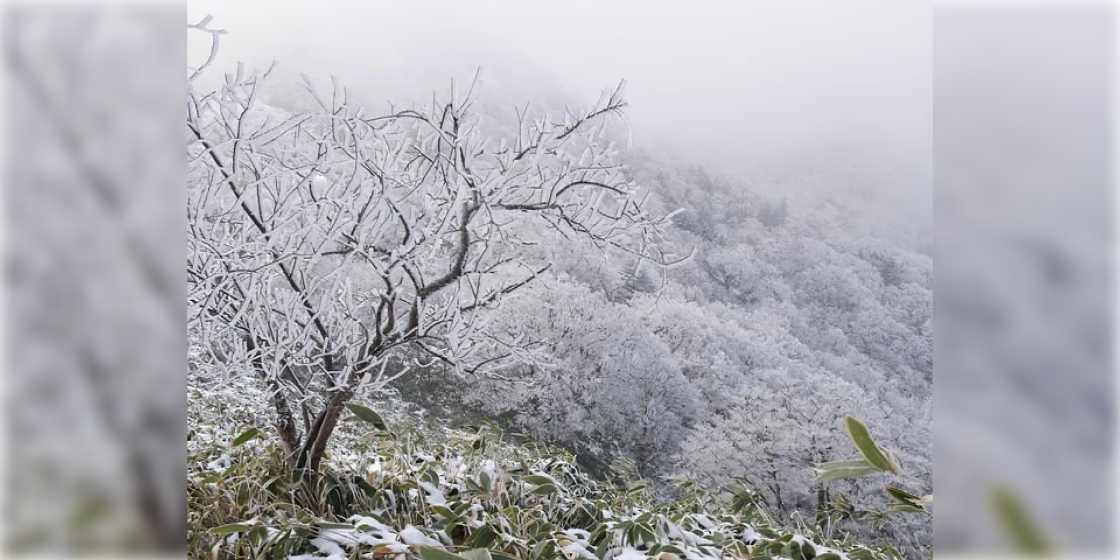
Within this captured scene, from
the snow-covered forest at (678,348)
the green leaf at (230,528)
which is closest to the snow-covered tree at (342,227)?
the snow-covered forest at (678,348)

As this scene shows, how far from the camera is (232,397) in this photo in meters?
2.06

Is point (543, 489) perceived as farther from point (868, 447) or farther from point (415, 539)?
point (868, 447)

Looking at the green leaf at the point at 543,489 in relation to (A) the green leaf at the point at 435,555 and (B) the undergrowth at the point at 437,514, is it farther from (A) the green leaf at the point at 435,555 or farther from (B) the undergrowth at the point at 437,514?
(A) the green leaf at the point at 435,555

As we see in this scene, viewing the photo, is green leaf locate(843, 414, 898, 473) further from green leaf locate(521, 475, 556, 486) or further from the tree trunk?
the tree trunk

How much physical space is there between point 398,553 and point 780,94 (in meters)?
1.74

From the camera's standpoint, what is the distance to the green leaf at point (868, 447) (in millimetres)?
474

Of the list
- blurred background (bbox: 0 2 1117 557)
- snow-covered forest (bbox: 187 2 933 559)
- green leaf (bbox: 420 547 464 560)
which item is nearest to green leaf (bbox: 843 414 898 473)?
blurred background (bbox: 0 2 1117 557)
